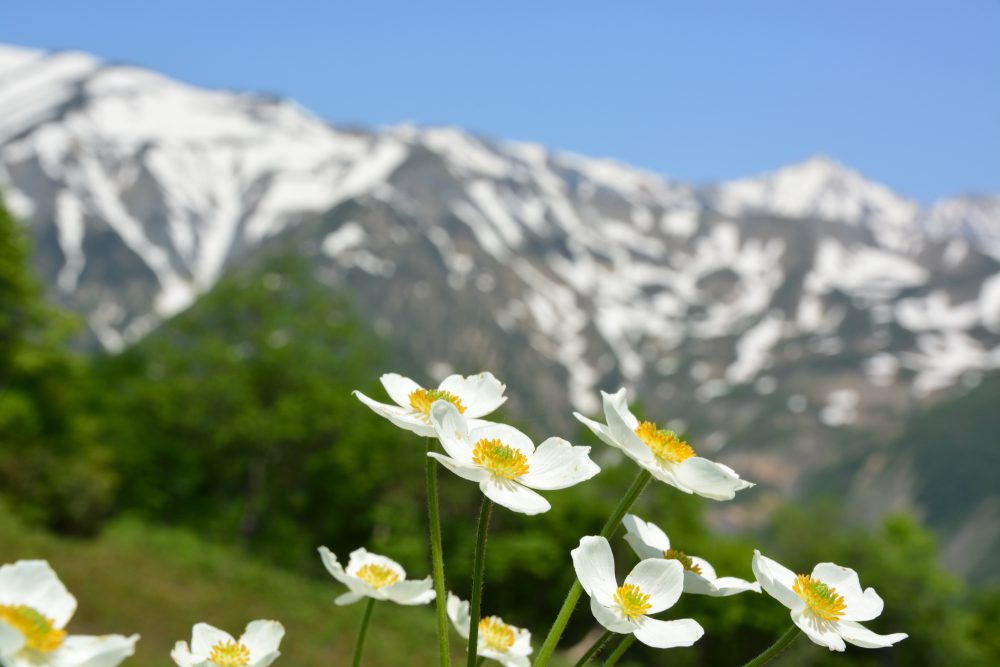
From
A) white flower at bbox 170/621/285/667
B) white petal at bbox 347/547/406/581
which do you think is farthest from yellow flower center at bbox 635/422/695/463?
white flower at bbox 170/621/285/667

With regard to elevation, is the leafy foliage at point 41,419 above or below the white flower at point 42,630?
below

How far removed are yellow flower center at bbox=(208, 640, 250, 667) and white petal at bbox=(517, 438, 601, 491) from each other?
54cm

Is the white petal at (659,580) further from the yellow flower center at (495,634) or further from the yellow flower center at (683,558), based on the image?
the yellow flower center at (495,634)

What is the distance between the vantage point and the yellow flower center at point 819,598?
153cm

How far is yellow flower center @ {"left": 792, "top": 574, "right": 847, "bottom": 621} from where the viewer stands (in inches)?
60.1

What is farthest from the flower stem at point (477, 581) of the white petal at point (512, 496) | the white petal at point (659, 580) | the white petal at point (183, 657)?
the white petal at point (183, 657)

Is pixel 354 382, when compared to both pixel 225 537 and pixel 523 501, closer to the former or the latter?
pixel 225 537

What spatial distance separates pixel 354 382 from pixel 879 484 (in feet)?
584

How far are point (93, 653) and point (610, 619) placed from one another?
0.73m

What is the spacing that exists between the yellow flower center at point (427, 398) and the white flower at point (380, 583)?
0.31m

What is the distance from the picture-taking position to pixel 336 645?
865 inches

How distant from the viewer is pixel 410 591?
1767 millimetres

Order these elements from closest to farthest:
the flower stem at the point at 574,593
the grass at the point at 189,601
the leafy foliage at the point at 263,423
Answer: the flower stem at the point at 574,593, the grass at the point at 189,601, the leafy foliage at the point at 263,423

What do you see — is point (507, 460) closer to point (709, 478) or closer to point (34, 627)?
point (709, 478)
